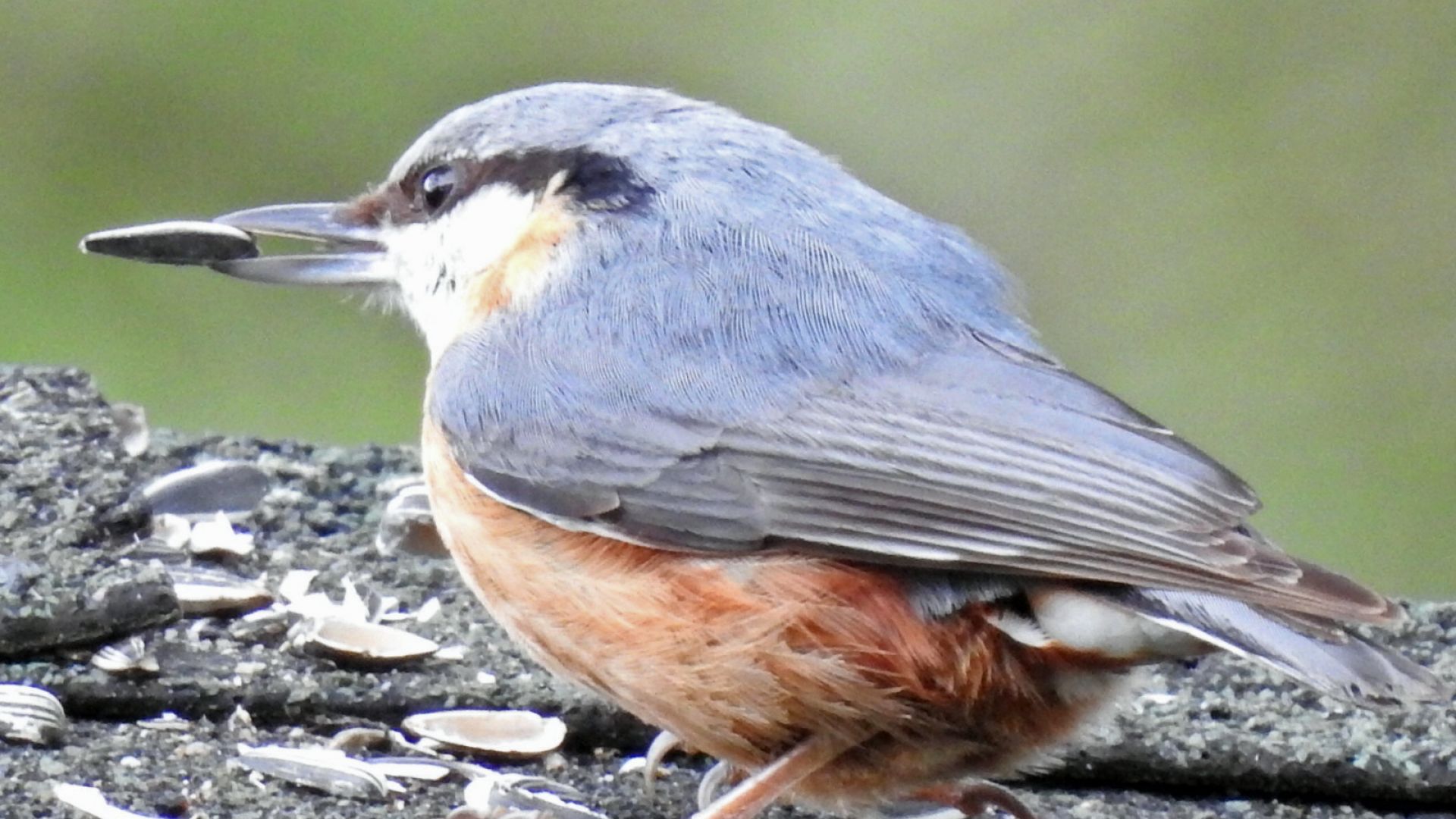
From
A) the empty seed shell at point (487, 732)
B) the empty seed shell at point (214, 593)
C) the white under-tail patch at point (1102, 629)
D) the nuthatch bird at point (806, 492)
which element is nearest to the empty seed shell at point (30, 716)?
Answer: the empty seed shell at point (214, 593)

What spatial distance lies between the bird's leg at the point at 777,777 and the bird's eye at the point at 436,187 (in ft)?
4.31

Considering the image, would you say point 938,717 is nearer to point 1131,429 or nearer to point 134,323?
point 1131,429

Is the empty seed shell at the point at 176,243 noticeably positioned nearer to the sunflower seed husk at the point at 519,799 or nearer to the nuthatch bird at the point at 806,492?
the nuthatch bird at the point at 806,492

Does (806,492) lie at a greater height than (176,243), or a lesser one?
lesser

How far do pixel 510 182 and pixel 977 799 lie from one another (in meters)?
1.33

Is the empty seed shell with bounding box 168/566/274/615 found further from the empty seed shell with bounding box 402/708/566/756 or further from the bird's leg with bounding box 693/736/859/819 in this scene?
the bird's leg with bounding box 693/736/859/819

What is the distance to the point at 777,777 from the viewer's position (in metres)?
3.10

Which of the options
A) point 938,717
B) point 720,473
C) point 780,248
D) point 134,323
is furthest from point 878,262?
point 134,323

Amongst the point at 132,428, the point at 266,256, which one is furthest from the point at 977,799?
the point at 132,428

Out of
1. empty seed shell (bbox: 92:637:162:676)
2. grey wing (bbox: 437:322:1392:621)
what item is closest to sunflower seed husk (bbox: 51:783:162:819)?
empty seed shell (bbox: 92:637:162:676)

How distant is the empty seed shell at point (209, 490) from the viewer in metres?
3.98

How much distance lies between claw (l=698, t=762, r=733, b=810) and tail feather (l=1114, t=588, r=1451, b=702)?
0.75 meters

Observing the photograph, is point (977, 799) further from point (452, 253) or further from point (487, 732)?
point (452, 253)

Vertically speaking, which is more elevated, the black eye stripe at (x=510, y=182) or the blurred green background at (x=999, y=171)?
the blurred green background at (x=999, y=171)
